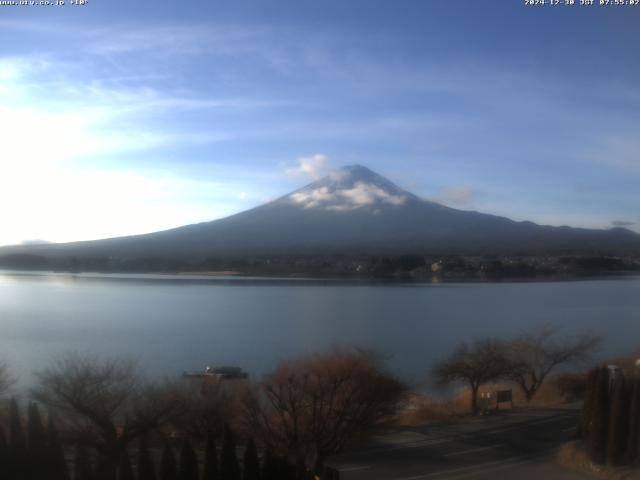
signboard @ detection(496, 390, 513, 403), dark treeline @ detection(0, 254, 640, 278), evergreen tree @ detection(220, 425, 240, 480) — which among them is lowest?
signboard @ detection(496, 390, 513, 403)

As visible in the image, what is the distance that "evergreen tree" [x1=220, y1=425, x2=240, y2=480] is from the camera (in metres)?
5.82

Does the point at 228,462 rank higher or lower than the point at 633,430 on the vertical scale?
higher

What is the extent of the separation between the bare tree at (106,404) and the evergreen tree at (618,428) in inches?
187

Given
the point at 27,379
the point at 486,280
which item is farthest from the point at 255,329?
the point at 486,280

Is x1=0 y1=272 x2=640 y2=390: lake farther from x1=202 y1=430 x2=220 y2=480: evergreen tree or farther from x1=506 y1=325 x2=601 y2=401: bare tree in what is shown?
x1=202 y1=430 x2=220 y2=480: evergreen tree

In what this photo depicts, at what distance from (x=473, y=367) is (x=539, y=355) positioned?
2333mm

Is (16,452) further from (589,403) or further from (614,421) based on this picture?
(589,403)

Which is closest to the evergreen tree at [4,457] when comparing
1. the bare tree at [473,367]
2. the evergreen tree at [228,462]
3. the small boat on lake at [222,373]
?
the evergreen tree at [228,462]

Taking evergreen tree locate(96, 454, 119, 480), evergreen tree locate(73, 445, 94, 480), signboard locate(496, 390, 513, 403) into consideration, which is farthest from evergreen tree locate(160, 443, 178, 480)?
signboard locate(496, 390, 513, 403)

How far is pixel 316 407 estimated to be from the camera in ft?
25.6

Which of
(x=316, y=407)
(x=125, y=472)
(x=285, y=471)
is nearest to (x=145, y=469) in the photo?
(x=125, y=472)

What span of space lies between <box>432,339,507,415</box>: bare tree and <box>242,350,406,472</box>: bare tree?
3.04 metres

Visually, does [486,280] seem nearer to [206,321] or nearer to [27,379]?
[206,321]

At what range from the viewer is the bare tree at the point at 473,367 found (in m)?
11.7
